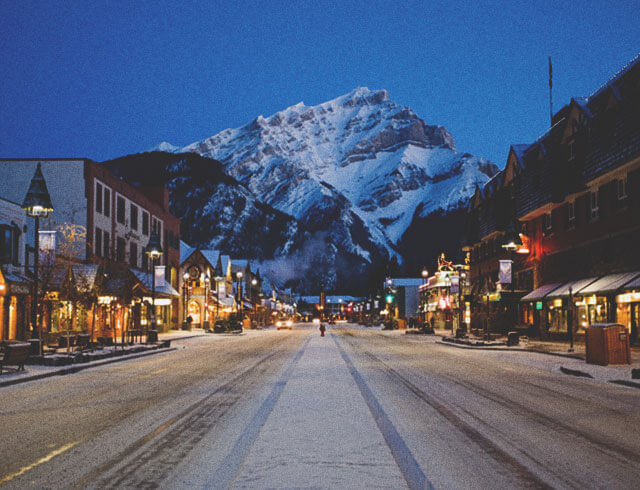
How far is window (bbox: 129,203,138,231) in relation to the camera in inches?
2418

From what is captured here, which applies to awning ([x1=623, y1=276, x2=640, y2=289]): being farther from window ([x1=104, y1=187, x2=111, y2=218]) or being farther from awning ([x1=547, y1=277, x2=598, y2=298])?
window ([x1=104, y1=187, x2=111, y2=218])

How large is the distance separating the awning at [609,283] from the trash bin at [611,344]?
9085mm

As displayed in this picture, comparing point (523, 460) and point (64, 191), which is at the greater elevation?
point (64, 191)

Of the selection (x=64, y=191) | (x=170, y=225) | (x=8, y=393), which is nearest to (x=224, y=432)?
(x=8, y=393)

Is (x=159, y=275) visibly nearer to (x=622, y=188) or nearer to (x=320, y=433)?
(x=622, y=188)

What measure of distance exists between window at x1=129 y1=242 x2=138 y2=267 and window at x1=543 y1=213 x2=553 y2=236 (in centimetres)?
3469

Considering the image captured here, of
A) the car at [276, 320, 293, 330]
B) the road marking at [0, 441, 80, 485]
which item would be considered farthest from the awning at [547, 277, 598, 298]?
the car at [276, 320, 293, 330]

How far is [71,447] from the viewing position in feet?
29.6

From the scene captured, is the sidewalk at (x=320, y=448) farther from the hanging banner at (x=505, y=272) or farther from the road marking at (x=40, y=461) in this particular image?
the hanging banner at (x=505, y=272)

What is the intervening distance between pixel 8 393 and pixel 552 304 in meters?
36.8

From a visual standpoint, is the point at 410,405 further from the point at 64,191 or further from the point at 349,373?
the point at 64,191

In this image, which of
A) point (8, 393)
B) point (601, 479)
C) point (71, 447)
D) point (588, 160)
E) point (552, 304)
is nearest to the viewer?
point (601, 479)

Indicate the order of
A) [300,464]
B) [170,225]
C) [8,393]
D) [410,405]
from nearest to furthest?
[300,464] < [410,405] < [8,393] < [170,225]

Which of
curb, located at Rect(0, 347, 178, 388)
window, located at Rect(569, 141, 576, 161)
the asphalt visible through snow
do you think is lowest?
curb, located at Rect(0, 347, 178, 388)
